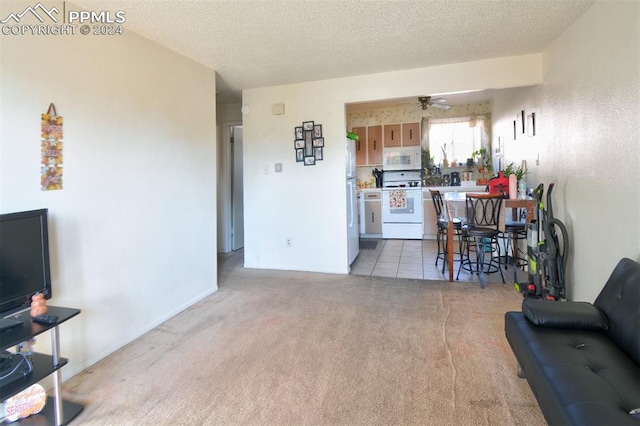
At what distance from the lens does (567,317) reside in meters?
1.63

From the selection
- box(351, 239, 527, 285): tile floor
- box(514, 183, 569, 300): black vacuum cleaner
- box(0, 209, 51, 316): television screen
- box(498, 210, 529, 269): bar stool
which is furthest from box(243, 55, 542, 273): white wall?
box(0, 209, 51, 316): television screen

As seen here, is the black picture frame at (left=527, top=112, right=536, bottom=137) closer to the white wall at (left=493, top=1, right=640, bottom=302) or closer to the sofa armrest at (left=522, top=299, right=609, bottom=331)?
the white wall at (left=493, top=1, right=640, bottom=302)

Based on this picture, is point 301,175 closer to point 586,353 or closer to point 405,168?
point 405,168

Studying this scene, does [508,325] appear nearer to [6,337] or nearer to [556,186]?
[556,186]

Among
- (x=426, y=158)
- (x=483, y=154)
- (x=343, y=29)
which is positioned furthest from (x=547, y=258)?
(x=426, y=158)

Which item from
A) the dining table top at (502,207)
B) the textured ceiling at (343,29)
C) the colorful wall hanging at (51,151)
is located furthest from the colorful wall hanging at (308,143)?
the colorful wall hanging at (51,151)

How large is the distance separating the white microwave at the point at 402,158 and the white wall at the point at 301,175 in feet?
9.19

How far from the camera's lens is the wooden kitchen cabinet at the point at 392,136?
646 cm

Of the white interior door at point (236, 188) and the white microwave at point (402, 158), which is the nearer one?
the white interior door at point (236, 188)

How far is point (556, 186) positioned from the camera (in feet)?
9.84

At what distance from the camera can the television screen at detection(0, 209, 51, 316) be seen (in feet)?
4.92

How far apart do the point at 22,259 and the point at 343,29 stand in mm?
2528

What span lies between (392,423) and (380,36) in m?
2.73

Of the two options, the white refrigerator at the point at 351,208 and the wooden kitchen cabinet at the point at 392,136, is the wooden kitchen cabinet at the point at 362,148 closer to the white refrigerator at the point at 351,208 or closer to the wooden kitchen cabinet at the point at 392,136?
the wooden kitchen cabinet at the point at 392,136
